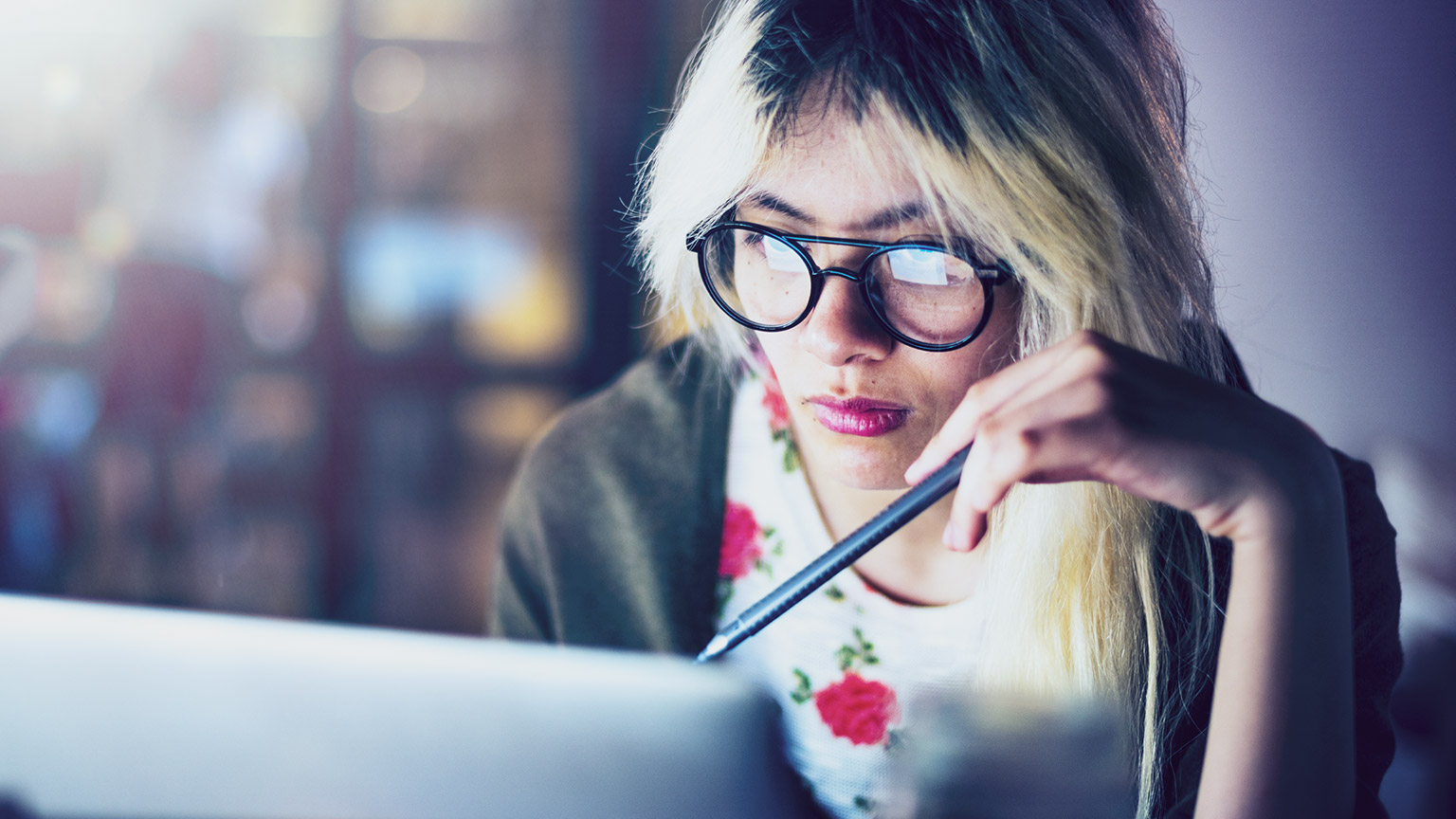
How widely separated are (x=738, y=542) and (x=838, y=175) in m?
0.45

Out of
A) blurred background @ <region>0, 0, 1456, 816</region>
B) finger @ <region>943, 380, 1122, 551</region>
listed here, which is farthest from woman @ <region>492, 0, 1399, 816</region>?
blurred background @ <region>0, 0, 1456, 816</region>

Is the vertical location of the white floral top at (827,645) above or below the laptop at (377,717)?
below

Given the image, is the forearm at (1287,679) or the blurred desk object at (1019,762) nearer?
the forearm at (1287,679)

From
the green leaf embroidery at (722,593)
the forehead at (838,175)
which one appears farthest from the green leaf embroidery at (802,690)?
Result: the forehead at (838,175)

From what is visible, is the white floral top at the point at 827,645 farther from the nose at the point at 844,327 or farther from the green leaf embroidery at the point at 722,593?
the nose at the point at 844,327

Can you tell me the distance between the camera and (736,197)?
2.52 ft

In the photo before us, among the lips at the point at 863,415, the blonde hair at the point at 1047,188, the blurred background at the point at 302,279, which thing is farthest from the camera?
the blurred background at the point at 302,279

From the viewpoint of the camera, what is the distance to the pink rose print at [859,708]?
0.87m

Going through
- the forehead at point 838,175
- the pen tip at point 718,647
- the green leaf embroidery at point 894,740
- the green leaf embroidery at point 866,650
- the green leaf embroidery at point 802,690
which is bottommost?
the green leaf embroidery at point 894,740

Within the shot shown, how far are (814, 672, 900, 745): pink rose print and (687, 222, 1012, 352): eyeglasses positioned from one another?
15.3 inches

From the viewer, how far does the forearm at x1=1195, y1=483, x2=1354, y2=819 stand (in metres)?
0.57

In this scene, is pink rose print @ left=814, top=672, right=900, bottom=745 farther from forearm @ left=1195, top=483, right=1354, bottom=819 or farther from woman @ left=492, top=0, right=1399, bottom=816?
forearm @ left=1195, top=483, right=1354, bottom=819

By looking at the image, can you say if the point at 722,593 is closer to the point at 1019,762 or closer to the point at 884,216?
the point at 1019,762

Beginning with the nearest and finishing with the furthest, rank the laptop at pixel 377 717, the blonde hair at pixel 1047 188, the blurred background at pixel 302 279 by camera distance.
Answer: the laptop at pixel 377 717
the blonde hair at pixel 1047 188
the blurred background at pixel 302 279
